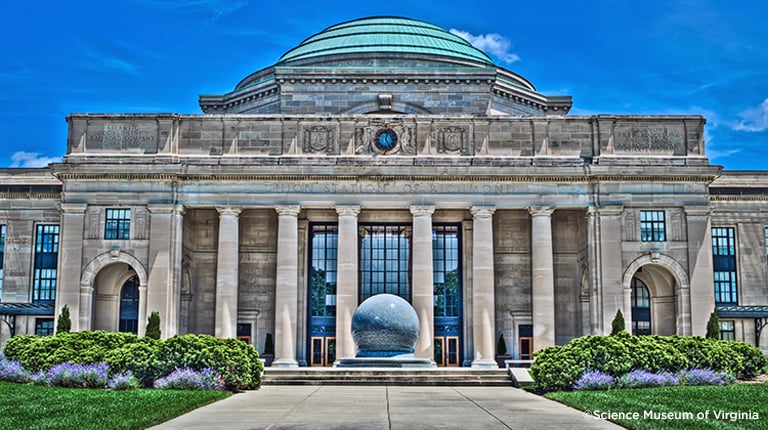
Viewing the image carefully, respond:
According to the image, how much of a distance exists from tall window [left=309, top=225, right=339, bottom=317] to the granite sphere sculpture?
44.9 feet

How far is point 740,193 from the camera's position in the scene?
212ft

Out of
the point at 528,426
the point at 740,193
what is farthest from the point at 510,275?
the point at 528,426

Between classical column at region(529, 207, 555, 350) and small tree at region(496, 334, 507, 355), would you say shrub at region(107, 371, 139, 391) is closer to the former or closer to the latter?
classical column at region(529, 207, 555, 350)

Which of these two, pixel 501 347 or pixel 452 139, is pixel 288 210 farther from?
pixel 501 347

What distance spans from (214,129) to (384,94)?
12.8m

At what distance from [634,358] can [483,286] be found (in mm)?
21010

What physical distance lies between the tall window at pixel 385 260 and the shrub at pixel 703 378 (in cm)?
2696

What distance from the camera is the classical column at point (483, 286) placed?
56062 mm

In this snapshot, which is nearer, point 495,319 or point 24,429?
point 24,429

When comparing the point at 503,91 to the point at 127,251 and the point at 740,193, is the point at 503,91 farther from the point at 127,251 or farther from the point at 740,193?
the point at 127,251

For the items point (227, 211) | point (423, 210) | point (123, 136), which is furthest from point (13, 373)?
point (423, 210)

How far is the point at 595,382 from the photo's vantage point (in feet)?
113

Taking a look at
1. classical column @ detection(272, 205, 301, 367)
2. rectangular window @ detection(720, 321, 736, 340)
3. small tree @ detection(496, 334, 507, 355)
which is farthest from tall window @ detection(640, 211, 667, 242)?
classical column @ detection(272, 205, 301, 367)

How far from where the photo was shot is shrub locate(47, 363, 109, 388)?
1399 inches
